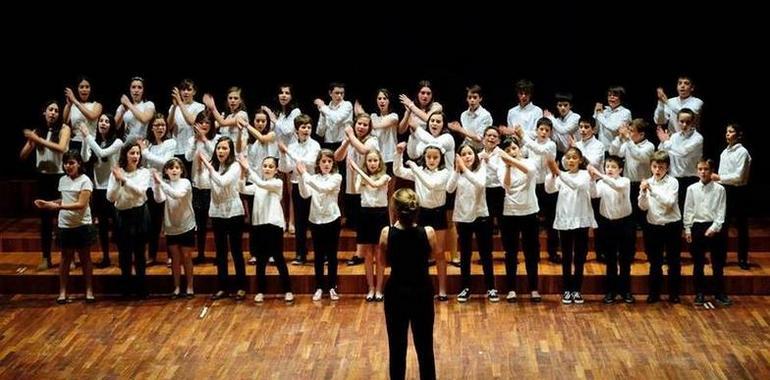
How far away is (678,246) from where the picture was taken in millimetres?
7652

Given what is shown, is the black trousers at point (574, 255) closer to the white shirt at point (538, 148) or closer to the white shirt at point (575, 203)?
the white shirt at point (575, 203)

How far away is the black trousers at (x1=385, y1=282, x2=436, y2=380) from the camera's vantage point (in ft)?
17.9

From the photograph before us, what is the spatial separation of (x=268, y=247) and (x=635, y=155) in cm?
265

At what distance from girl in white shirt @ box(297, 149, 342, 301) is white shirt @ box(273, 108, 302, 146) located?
2.71 feet

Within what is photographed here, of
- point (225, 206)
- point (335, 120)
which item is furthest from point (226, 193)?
point (335, 120)

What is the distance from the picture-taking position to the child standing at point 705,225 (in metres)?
7.57

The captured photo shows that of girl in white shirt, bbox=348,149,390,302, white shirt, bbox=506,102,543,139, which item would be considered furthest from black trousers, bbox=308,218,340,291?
white shirt, bbox=506,102,543,139

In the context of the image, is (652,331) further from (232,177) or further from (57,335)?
(57,335)

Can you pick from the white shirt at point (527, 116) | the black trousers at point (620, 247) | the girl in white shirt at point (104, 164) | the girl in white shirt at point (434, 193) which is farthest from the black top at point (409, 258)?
the girl in white shirt at point (104, 164)

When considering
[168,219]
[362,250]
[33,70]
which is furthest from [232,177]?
[33,70]

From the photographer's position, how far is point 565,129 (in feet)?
28.1

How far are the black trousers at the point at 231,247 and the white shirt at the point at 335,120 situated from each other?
1225 millimetres

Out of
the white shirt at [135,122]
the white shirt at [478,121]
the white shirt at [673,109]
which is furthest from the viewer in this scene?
the white shirt at [135,122]

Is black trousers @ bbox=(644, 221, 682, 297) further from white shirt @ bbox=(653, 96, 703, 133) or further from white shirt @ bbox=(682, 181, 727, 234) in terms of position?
white shirt @ bbox=(653, 96, 703, 133)
